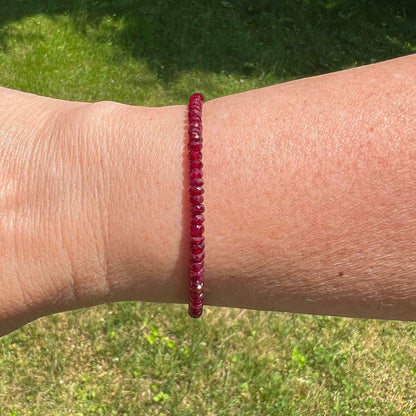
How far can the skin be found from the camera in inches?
58.4

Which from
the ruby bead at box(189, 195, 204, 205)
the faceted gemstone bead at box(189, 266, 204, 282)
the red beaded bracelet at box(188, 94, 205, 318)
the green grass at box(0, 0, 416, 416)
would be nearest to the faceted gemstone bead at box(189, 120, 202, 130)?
the red beaded bracelet at box(188, 94, 205, 318)

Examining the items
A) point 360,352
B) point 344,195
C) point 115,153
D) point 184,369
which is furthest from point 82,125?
point 360,352

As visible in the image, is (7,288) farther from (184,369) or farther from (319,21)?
(319,21)

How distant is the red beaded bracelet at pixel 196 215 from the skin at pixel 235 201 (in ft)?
0.11

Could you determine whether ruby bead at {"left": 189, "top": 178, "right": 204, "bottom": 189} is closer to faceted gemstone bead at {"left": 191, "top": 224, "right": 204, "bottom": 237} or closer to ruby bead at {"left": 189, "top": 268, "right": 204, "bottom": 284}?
faceted gemstone bead at {"left": 191, "top": 224, "right": 204, "bottom": 237}

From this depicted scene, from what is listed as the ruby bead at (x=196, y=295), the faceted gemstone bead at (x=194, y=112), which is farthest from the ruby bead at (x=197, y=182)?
the ruby bead at (x=196, y=295)

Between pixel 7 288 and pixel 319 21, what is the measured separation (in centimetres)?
714

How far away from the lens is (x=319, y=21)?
7738 millimetres

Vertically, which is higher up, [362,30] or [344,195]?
[344,195]

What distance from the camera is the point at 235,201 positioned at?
1591mm

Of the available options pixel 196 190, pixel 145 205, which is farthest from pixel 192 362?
pixel 196 190

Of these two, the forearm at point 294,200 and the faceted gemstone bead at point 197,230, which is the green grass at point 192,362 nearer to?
the forearm at point 294,200

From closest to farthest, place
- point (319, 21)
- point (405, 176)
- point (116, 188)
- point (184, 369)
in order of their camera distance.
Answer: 1. point (405, 176)
2. point (116, 188)
3. point (184, 369)
4. point (319, 21)

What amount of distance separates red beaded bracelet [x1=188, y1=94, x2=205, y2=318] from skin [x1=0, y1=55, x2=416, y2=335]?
35 millimetres
